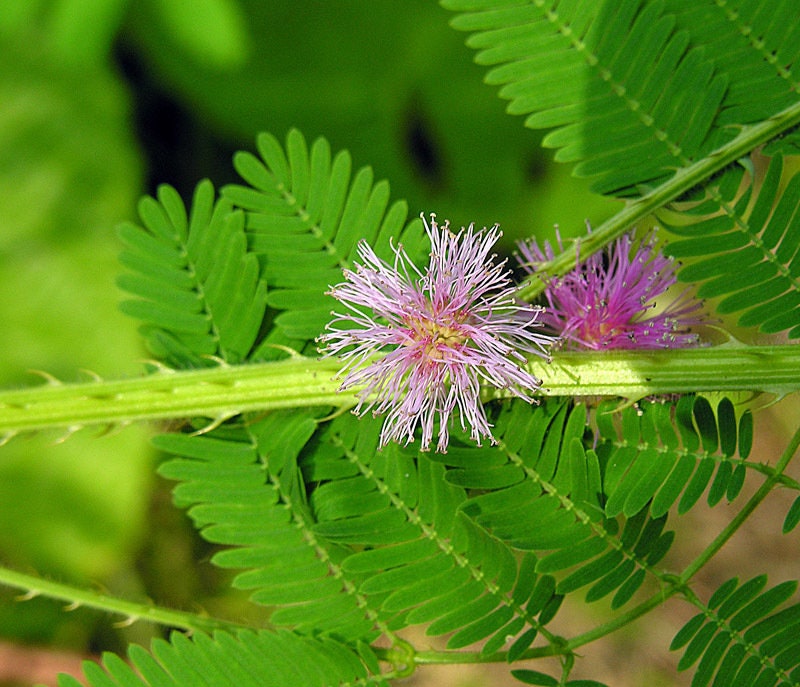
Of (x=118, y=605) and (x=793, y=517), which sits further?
(x=118, y=605)

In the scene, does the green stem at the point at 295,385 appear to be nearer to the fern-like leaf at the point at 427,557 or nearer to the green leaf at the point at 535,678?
the fern-like leaf at the point at 427,557

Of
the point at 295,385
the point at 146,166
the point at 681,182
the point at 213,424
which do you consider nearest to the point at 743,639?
the point at 681,182

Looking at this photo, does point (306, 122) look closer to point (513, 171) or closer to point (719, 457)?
point (513, 171)

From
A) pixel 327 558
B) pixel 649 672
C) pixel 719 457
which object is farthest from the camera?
pixel 649 672

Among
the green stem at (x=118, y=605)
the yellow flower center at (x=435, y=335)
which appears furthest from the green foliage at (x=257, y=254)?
the green stem at (x=118, y=605)

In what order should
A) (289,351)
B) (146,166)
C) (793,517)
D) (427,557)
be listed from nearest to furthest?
(793,517)
(427,557)
(289,351)
(146,166)

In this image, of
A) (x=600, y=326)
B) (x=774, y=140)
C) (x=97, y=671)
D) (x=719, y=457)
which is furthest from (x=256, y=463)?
(x=774, y=140)

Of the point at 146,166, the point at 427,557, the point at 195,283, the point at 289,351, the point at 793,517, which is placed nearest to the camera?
the point at 793,517

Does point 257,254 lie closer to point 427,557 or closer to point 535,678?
point 427,557
